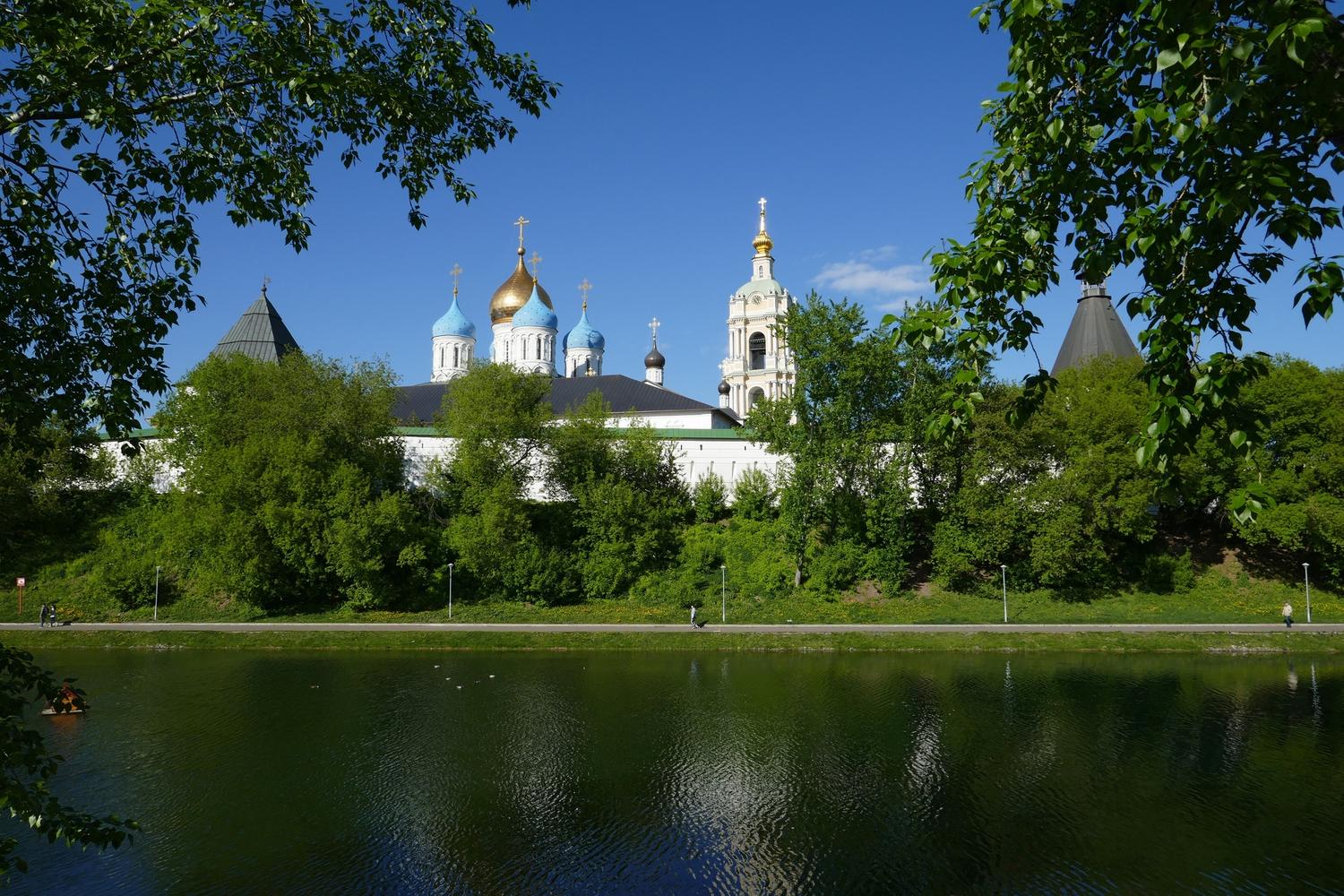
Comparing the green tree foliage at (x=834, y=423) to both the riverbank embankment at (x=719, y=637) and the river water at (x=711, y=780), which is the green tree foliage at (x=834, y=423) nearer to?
the riverbank embankment at (x=719, y=637)

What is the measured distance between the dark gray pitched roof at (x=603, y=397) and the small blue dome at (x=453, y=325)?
64.9 ft

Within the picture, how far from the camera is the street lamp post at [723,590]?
31.0m

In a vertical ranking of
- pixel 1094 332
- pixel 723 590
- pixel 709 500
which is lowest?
pixel 723 590

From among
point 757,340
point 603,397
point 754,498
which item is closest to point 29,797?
point 754,498

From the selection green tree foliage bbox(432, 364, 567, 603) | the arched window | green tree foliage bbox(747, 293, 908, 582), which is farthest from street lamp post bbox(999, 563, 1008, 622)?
the arched window

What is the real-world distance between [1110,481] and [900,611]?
8698 millimetres

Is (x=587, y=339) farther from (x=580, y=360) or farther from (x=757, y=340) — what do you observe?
(x=757, y=340)

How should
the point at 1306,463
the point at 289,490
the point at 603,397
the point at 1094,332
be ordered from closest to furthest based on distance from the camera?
the point at 1306,463, the point at 289,490, the point at 1094,332, the point at 603,397

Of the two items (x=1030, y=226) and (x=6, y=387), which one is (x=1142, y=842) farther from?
(x=6, y=387)

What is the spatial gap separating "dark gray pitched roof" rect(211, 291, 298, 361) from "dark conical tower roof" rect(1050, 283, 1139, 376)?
42452 millimetres

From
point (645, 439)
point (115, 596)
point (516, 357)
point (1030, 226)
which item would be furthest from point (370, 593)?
point (516, 357)

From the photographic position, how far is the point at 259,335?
48719 millimetres

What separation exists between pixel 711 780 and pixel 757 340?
166 ft

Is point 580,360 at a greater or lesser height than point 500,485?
greater
